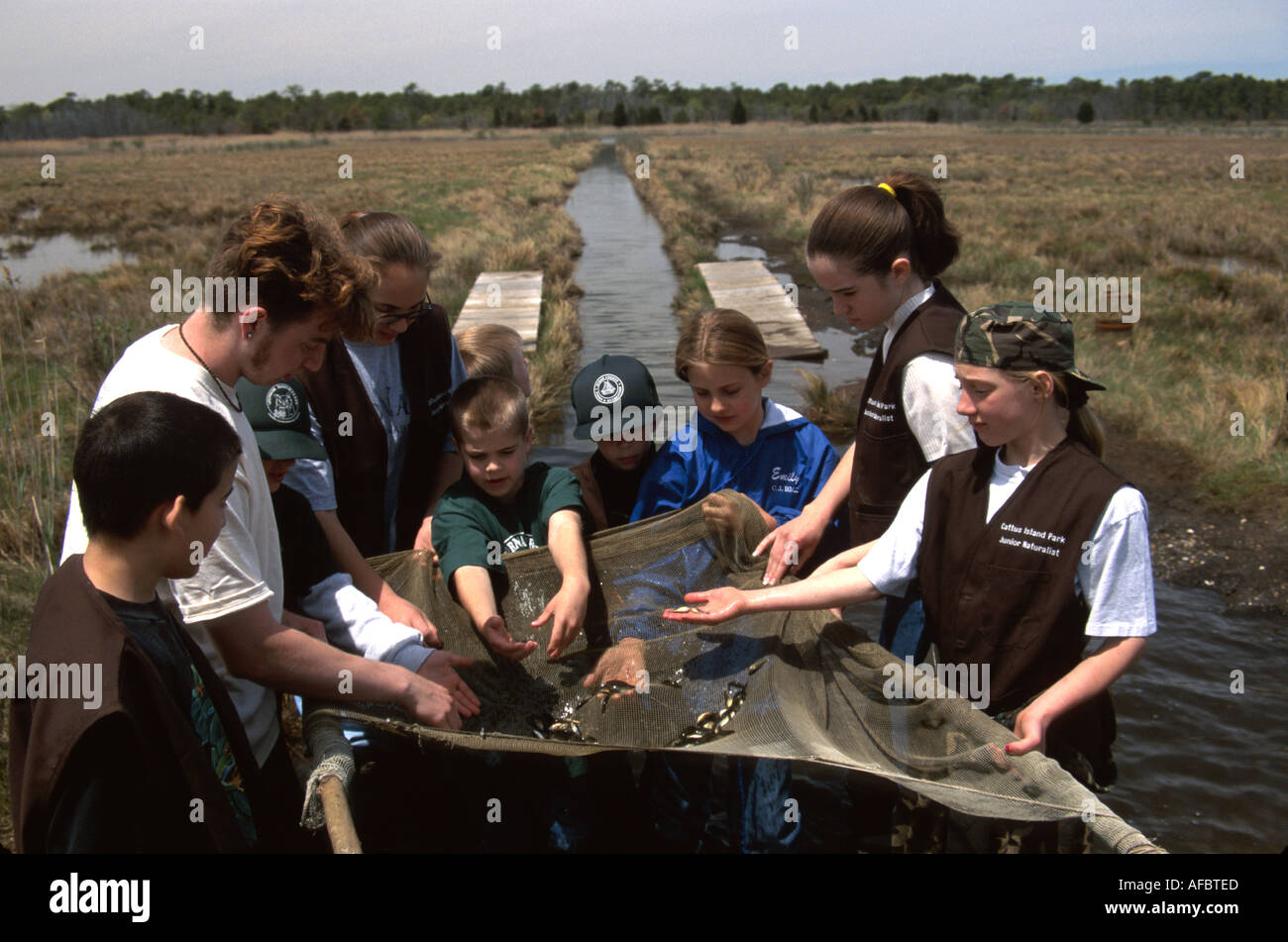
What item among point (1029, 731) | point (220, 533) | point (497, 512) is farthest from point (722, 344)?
point (220, 533)

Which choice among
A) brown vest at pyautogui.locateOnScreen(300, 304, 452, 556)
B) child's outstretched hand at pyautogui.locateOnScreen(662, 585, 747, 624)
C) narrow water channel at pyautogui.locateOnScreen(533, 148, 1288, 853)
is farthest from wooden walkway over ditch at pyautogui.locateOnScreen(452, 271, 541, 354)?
child's outstretched hand at pyautogui.locateOnScreen(662, 585, 747, 624)

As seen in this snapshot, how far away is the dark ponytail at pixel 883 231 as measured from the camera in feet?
10.4

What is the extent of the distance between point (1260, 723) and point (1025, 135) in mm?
87598

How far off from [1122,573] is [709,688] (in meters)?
1.24

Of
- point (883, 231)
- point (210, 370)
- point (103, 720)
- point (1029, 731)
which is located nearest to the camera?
point (103, 720)

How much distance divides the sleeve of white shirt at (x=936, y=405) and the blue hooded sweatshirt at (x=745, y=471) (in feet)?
2.22

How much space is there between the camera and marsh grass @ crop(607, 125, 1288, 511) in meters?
8.93

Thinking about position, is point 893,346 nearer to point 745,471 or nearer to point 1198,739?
point 745,471

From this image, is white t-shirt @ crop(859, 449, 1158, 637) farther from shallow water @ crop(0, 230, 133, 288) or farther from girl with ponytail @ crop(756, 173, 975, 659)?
shallow water @ crop(0, 230, 133, 288)

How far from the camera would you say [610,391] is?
3.79 meters

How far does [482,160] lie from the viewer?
58656 mm

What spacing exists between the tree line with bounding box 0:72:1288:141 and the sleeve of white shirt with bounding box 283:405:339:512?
11274cm
